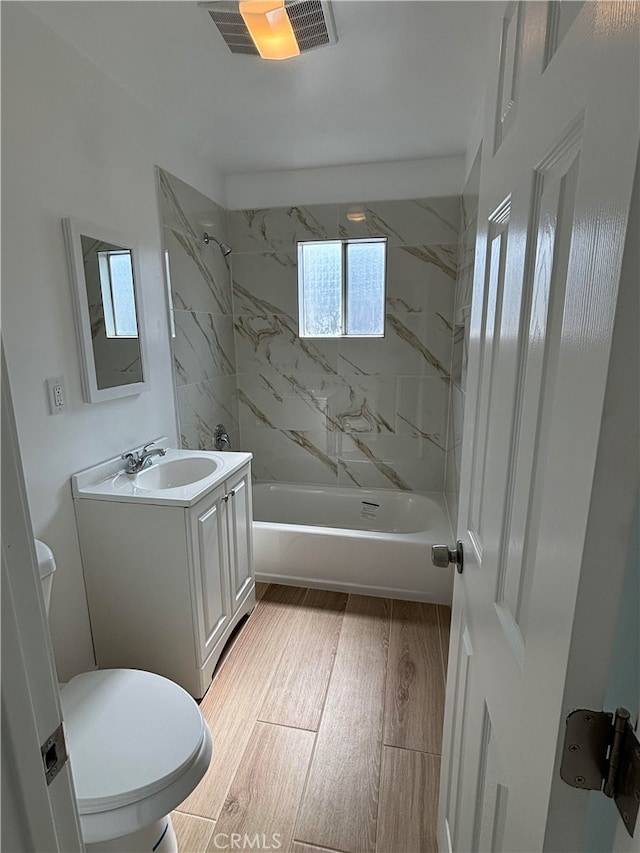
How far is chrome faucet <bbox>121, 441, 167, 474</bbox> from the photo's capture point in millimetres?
1850

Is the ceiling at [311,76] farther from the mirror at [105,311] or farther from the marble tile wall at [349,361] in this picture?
the mirror at [105,311]

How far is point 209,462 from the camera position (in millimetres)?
2035

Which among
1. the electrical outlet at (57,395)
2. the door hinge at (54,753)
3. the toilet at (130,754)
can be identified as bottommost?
the toilet at (130,754)

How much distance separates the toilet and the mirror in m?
0.81

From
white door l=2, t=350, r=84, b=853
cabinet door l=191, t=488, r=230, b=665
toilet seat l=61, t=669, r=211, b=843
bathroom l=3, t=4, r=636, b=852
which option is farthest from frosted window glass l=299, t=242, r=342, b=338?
white door l=2, t=350, r=84, b=853

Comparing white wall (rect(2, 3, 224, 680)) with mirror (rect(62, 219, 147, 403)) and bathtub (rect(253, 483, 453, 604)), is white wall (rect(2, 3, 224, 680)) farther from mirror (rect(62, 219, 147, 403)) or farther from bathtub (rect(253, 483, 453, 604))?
bathtub (rect(253, 483, 453, 604))

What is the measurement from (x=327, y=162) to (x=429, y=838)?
3.27 meters

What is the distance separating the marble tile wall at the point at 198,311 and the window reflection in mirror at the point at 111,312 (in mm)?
360

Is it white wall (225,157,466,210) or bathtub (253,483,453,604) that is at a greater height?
white wall (225,157,466,210)

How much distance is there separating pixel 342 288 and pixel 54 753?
2.85 meters

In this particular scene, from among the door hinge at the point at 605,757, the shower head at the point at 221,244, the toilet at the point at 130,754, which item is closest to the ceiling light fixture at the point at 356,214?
the shower head at the point at 221,244

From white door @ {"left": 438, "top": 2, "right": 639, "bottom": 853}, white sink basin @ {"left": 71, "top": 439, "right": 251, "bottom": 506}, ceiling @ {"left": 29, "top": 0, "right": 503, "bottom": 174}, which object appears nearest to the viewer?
white door @ {"left": 438, "top": 2, "right": 639, "bottom": 853}

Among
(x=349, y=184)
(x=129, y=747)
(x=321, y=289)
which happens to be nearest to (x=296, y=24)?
(x=349, y=184)

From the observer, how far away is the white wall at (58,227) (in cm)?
135
